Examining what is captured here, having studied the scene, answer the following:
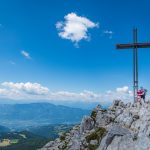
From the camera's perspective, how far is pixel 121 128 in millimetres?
34031

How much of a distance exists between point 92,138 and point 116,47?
14.1 m

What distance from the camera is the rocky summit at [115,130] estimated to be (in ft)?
101

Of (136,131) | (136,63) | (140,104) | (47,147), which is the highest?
(136,63)

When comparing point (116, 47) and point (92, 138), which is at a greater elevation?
point (116, 47)

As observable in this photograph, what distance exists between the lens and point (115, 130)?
33.2 m

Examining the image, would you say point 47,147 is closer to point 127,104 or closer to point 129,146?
point 127,104

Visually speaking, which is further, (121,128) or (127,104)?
(127,104)

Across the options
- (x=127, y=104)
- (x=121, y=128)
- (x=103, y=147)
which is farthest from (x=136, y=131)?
(x=127, y=104)

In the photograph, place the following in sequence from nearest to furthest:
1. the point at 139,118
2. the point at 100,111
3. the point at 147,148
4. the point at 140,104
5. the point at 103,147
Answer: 1. the point at 147,148
2. the point at 103,147
3. the point at 139,118
4. the point at 140,104
5. the point at 100,111

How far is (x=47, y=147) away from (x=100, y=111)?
10580 mm

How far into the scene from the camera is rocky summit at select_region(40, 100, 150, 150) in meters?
30.7

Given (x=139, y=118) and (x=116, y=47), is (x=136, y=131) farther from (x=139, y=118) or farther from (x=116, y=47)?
(x=116, y=47)

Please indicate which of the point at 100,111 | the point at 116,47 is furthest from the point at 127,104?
the point at 116,47

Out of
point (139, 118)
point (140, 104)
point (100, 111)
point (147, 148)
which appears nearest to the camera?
point (147, 148)
